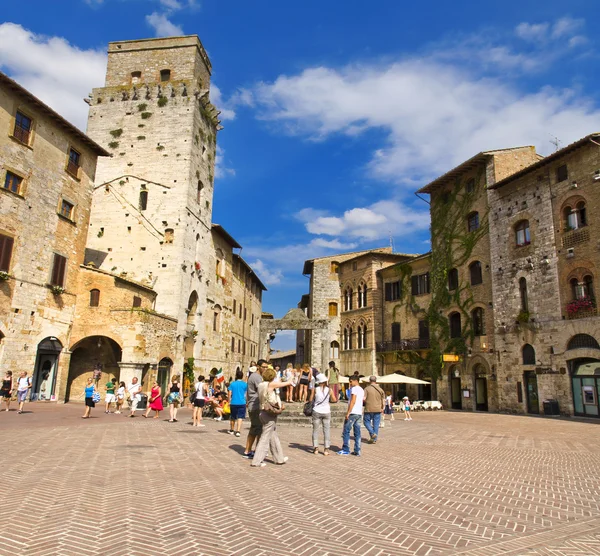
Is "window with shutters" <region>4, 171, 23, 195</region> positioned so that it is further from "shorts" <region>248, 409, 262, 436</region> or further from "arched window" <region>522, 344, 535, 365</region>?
"arched window" <region>522, 344, 535, 365</region>

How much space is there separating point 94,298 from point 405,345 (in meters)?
22.5

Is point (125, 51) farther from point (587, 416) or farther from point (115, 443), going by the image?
point (587, 416)

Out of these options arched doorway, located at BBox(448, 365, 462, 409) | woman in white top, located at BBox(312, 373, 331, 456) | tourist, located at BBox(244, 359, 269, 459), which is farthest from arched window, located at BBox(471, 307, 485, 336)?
tourist, located at BBox(244, 359, 269, 459)

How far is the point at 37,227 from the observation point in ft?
70.0

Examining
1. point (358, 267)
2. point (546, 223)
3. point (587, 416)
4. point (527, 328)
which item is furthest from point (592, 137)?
point (358, 267)

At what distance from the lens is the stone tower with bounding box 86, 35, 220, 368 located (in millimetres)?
29359

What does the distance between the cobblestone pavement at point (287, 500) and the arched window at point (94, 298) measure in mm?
13299

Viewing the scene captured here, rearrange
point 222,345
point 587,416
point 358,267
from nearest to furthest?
point 587,416 < point 222,345 < point 358,267

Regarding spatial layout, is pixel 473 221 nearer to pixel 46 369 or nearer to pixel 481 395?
pixel 481 395

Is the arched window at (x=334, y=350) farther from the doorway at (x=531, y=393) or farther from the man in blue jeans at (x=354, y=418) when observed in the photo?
the man in blue jeans at (x=354, y=418)

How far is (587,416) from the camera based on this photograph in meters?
22.2

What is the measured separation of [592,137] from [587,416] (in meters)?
13.7

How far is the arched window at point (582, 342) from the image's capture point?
22.1 m

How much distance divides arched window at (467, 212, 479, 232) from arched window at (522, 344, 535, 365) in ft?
28.8
